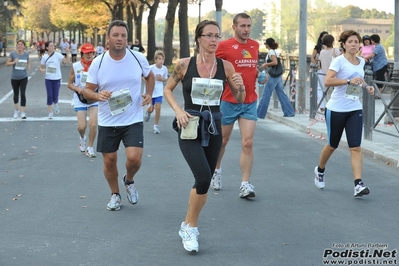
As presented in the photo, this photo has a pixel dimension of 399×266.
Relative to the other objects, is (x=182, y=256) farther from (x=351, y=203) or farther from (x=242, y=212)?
(x=351, y=203)

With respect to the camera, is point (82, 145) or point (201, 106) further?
point (82, 145)

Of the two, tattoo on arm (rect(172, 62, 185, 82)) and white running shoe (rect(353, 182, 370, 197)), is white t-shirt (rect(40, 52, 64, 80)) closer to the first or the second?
white running shoe (rect(353, 182, 370, 197))

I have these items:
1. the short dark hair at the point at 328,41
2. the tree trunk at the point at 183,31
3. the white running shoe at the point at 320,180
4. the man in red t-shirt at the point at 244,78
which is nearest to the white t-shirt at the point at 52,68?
the short dark hair at the point at 328,41

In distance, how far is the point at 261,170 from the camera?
10562mm

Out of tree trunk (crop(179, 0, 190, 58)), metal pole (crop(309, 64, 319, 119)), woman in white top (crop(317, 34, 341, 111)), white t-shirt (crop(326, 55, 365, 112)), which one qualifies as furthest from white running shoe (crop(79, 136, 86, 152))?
tree trunk (crop(179, 0, 190, 58))

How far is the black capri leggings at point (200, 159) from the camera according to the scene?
6273mm

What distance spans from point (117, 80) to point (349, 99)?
2616 mm

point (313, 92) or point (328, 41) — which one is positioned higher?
point (328, 41)

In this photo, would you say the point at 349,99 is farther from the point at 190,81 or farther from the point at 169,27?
the point at 169,27

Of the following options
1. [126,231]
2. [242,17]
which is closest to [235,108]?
[242,17]

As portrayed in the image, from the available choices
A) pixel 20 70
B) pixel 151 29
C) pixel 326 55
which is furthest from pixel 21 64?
pixel 151 29

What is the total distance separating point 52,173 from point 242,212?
11.2 feet

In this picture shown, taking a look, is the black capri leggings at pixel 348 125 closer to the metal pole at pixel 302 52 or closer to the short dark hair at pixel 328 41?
the short dark hair at pixel 328 41

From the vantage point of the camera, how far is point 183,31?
42625 mm
